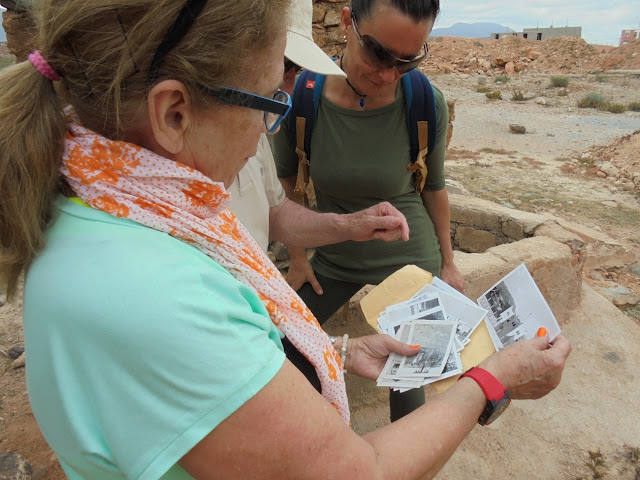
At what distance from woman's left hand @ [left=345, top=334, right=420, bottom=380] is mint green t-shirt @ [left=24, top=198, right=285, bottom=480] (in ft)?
3.06

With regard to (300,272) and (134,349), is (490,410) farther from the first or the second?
(300,272)

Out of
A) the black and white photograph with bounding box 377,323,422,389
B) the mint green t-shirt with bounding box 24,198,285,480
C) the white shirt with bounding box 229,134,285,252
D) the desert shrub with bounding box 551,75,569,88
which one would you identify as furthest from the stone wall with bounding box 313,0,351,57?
the desert shrub with bounding box 551,75,569,88

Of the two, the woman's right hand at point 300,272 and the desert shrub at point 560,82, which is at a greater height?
the woman's right hand at point 300,272

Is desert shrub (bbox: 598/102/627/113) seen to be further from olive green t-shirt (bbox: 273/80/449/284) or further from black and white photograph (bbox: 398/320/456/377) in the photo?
black and white photograph (bbox: 398/320/456/377)

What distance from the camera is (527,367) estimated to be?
58.9 inches

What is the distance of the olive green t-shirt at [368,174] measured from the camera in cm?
240

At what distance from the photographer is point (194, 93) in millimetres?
940

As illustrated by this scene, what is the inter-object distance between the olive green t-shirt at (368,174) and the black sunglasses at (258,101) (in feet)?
4.32

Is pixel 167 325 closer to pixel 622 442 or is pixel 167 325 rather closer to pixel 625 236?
pixel 622 442

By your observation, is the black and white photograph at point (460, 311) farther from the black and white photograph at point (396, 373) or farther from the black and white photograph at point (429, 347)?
the black and white photograph at point (396, 373)

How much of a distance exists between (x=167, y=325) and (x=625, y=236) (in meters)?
7.19

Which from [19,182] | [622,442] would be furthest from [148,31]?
[622,442]

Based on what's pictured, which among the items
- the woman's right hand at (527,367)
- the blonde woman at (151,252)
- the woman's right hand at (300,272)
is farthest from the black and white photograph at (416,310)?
the blonde woman at (151,252)

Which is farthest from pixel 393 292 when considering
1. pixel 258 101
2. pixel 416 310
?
pixel 258 101
